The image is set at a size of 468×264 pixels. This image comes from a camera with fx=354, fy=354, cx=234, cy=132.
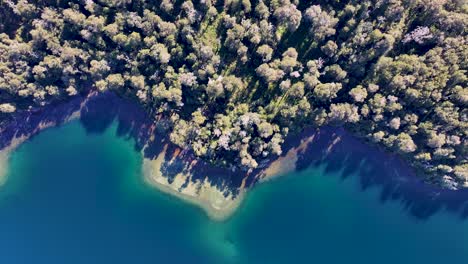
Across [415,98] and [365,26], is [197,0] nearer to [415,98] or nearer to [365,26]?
[365,26]

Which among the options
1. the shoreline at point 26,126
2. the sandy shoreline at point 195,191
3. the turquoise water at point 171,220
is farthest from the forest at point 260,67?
the turquoise water at point 171,220

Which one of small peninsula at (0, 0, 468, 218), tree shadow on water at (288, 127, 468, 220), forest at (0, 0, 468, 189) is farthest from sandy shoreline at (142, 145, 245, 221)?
tree shadow on water at (288, 127, 468, 220)

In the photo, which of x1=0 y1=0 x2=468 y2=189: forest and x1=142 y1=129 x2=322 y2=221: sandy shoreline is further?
x1=142 y1=129 x2=322 y2=221: sandy shoreline

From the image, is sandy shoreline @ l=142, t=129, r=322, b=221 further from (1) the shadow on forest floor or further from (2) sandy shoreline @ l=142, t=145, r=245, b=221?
(1) the shadow on forest floor

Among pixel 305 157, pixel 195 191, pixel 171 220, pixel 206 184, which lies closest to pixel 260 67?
pixel 305 157

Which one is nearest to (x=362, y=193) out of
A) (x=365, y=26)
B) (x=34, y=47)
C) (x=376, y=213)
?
(x=376, y=213)

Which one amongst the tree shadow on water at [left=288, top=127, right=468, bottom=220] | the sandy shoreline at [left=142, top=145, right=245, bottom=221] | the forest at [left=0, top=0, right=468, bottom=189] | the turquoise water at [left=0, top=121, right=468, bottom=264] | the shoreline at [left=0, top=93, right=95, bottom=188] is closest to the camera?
the forest at [left=0, top=0, right=468, bottom=189]

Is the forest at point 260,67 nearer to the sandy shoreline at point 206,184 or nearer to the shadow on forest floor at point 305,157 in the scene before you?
the shadow on forest floor at point 305,157
